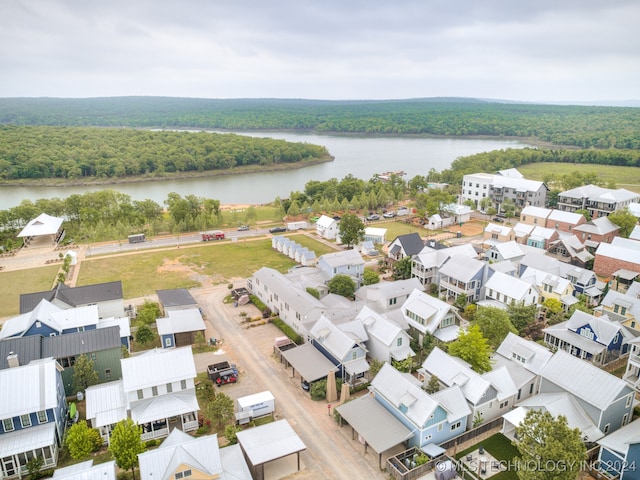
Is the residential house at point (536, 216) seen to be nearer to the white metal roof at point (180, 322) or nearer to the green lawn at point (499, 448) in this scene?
the green lawn at point (499, 448)

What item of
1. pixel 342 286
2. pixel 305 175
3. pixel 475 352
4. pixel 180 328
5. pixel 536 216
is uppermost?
pixel 536 216

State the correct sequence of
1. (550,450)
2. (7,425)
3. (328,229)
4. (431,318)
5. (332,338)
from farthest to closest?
(328,229)
(431,318)
(332,338)
(7,425)
(550,450)

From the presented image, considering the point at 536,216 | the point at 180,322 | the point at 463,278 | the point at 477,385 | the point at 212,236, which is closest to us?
the point at 477,385

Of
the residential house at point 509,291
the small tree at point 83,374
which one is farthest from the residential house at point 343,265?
the small tree at point 83,374

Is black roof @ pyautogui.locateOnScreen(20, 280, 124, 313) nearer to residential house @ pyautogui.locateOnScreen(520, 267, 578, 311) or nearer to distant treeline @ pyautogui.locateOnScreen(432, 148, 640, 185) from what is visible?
residential house @ pyautogui.locateOnScreen(520, 267, 578, 311)

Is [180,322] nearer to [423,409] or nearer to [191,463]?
[191,463]

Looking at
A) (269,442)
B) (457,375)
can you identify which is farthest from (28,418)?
(457,375)

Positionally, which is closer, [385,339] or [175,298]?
[385,339]

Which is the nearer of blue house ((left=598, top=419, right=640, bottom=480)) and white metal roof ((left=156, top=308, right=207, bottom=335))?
blue house ((left=598, top=419, right=640, bottom=480))

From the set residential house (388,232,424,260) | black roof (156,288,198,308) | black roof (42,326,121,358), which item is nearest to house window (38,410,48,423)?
black roof (42,326,121,358)
